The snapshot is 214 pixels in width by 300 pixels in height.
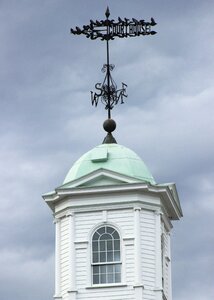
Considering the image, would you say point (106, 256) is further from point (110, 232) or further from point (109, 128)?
point (109, 128)

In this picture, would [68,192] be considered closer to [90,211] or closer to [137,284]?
[90,211]

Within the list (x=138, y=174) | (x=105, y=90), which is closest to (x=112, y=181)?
(x=138, y=174)

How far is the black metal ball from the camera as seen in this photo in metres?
65.7

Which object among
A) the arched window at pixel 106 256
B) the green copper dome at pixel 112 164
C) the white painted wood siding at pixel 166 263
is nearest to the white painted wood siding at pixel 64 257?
the arched window at pixel 106 256

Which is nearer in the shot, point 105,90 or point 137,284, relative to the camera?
point 137,284

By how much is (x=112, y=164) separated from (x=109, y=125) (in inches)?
106

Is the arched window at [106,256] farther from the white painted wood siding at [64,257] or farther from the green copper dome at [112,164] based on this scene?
the green copper dome at [112,164]

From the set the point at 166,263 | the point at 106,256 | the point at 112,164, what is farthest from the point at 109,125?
the point at 166,263

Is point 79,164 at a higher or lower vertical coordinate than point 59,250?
higher

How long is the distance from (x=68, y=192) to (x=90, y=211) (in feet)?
4.51

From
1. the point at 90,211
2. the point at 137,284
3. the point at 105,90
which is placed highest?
the point at 105,90

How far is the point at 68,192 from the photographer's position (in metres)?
63.0

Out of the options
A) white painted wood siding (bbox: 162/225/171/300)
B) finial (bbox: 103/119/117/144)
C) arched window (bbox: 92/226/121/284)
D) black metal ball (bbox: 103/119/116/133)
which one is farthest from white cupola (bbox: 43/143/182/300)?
black metal ball (bbox: 103/119/116/133)

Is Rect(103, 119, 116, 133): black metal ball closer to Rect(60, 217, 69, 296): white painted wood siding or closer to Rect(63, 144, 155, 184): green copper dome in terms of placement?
Rect(63, 144, 155, 184): green copper dome
